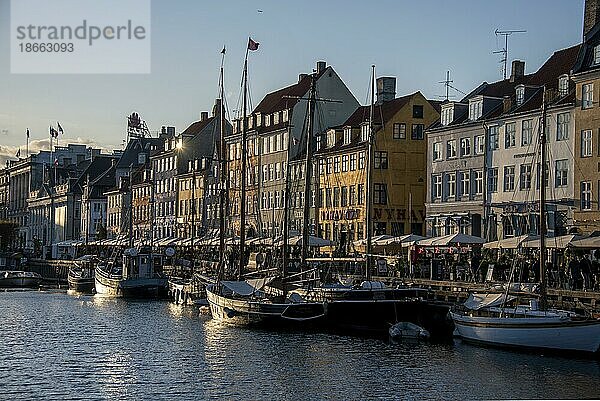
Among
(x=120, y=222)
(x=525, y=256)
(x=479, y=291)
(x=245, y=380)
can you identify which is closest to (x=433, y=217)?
(x=525, y=256)

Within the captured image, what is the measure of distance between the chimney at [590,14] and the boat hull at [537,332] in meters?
26.2

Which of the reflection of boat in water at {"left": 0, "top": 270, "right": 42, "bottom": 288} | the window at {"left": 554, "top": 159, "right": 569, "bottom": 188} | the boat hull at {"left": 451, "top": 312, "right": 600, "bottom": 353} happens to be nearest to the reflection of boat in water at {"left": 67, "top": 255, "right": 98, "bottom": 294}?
the reflection of boat in water at {"left": 0, "top": 270, "right": 42, "bottom": 288}

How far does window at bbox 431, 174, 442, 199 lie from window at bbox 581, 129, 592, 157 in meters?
16.8

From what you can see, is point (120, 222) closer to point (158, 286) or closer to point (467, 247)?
point (158, 286)

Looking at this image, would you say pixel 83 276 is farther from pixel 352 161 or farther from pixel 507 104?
pixel 507 104

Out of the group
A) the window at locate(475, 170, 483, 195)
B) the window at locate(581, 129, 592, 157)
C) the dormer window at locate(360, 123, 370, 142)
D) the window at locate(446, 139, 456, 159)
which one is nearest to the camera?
the window at locate(581, 129, 592, 157)

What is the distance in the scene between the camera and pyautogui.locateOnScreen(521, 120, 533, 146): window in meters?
69.9

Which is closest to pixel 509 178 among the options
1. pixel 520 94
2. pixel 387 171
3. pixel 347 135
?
pixel 520 94

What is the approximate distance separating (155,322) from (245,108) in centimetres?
1526

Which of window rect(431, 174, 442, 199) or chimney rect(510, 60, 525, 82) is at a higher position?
chimney rect(510, 60, 525, 82)

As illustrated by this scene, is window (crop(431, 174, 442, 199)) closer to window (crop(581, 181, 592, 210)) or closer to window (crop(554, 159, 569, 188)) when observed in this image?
window (crop(554, 159, 569, 188))

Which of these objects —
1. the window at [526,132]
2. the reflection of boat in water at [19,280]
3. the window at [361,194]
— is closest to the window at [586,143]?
the window at [526,132]

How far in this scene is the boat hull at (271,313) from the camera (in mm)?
55219

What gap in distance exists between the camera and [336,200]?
94125 millimetres
